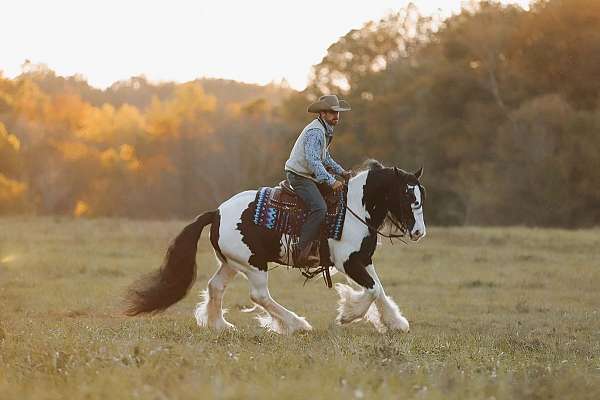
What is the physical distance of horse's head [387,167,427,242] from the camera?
10.5m

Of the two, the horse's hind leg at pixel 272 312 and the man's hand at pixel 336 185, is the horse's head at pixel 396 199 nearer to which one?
the man's hand at pixel 336 185

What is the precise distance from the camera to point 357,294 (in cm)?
1049

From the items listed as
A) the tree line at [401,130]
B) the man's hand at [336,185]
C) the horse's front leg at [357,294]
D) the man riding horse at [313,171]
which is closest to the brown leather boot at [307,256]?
the man riding horse at [313,171]

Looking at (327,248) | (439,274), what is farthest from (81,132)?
(327,248)

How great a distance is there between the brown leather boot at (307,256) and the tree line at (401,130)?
26.1 m

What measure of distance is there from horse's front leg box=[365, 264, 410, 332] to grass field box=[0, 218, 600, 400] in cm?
17

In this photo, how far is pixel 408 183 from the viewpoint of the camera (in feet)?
34.9

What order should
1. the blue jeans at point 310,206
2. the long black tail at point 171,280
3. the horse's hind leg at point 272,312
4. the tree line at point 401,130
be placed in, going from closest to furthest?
the blue jeans at point 310,206 → the horse's hind leg at point 272,312 → the long black tail at point 171,280 → the tree line at point 401,130

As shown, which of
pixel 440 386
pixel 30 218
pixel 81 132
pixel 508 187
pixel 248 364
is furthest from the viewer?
→ pixel 81 132

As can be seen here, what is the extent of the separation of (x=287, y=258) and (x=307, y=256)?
0.30 metres

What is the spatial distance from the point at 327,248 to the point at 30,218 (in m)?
25.6

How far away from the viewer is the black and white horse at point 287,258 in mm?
10562

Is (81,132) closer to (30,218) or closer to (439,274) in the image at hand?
(30,218)

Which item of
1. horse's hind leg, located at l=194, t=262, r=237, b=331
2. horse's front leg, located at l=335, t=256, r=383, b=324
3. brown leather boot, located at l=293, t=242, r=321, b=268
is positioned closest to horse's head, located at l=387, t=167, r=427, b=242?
horse's front leg, located at l=335, t=256, r=383, b=324
